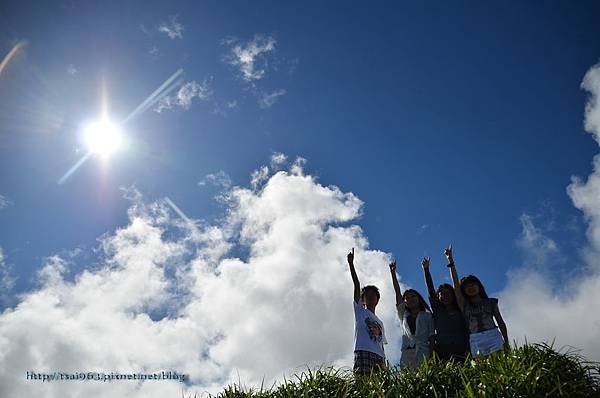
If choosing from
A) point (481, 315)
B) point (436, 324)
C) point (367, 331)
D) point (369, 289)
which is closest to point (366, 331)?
point (367, 331)

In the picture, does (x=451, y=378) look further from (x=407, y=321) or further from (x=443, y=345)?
(x=407, y=321)

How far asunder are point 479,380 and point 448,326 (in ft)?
6.55

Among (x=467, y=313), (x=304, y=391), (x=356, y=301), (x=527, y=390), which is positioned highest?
(x=356, y=301)

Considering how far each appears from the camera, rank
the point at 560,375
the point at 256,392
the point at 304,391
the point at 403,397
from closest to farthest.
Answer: the point at 560,375 → the point at 403,397 → the point at 304,391 → the point at 256,392

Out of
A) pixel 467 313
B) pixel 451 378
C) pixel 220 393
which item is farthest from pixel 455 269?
pixel 220 393

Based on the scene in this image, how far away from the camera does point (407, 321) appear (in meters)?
7.60

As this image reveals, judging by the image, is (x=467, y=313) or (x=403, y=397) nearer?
(x=403, y=397)

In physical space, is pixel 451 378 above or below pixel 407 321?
below

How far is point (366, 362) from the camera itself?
709cm

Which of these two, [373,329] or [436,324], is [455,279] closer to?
[436,324]

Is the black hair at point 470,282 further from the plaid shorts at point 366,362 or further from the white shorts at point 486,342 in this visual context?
the plaid shorts at point 366,362

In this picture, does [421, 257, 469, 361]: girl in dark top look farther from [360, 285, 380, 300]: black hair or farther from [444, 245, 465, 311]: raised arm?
[360, 285, 380, 300]: black hair

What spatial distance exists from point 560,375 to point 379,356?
2875 mm

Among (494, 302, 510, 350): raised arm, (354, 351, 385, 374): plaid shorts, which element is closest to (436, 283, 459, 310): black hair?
(494, 302, 510, 350): raised arm
